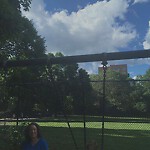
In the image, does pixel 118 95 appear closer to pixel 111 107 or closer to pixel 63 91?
pixel 111 107

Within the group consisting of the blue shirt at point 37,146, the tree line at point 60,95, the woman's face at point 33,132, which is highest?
the tree line at point 60,95

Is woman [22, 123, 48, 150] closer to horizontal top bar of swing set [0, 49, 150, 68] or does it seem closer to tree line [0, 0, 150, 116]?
horizontal top bar of swing set [0, 49, 150, 68]

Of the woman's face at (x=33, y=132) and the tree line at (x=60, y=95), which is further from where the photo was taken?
the tree line at (x=60, y=95)

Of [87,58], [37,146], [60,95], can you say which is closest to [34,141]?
[37,146]

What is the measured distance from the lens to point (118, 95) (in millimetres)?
10750

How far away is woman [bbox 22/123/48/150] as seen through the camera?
5.08 meters

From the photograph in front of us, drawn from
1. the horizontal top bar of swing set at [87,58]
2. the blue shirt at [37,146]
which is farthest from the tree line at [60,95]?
the blue shirt at [37,146]

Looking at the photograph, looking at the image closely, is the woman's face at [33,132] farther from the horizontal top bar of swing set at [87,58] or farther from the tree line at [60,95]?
the tree line at [60,95]

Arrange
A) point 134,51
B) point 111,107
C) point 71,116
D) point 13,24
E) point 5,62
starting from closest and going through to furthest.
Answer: point 134,51 < point 5,62 < point 71,116 < point 111,107 < point 13,24

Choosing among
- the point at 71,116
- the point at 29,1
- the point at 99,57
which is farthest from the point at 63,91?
the point at 29,1

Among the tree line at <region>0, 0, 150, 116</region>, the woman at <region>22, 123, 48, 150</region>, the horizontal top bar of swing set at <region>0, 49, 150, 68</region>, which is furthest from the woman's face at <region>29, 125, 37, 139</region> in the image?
the tree line at <region>0, 0, 150, 116</region>

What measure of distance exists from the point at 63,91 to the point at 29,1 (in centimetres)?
664

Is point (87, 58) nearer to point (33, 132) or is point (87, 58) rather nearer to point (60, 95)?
point (33, 132)

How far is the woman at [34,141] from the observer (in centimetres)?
508
